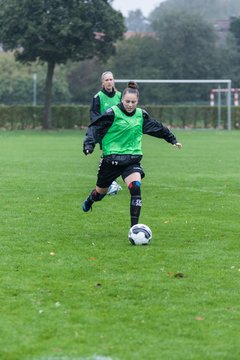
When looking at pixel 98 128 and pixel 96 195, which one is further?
pixel 96 195

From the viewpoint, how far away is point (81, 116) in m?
53.4

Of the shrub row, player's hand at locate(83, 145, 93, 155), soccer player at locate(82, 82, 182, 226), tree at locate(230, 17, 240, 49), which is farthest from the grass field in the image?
tree at locate(230, 17, 240, 49)

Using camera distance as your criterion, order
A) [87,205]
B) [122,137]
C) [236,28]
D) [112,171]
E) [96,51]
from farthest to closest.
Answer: [236,28] < [96,51] < [87,205] < [112,171] < [122,137]

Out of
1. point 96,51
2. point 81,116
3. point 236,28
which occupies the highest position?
point 236,28

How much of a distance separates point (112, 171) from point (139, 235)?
1331 millimetres

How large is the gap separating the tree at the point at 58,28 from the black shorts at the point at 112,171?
36540 millimetres

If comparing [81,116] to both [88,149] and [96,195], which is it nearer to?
[96,195]

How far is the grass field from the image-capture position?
6.64m

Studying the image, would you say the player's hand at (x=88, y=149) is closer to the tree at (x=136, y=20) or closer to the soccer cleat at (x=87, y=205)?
the soccer cleat at (x=87, y=205)

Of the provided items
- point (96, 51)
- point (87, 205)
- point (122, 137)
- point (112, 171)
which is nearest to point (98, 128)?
point (122, 137)

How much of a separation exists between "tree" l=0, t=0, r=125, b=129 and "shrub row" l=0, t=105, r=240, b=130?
263cm

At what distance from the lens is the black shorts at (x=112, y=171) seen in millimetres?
11578

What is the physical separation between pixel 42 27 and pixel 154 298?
4114 cm

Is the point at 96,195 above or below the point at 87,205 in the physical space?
above
